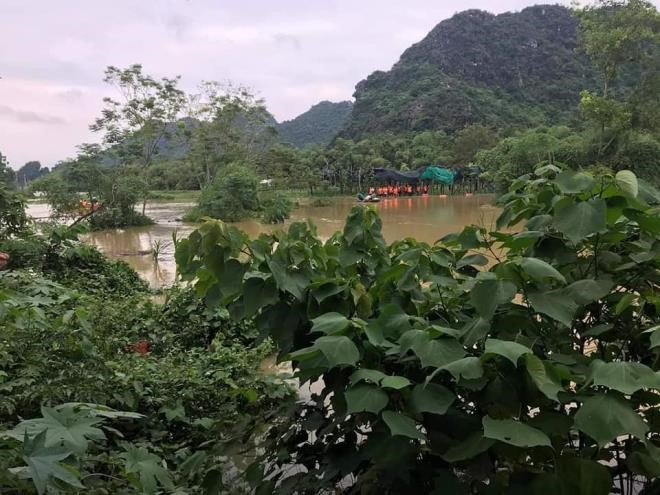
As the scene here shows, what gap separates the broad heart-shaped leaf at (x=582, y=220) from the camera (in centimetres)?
97

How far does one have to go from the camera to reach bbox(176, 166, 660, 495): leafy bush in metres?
0.89

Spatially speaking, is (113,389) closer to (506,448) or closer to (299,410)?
(299,410)

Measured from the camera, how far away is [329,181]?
34188 millimetres

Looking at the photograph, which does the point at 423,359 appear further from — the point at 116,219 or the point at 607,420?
the point at 116,219

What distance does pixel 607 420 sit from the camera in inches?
31.6

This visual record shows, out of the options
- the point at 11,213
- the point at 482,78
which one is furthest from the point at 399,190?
the point at 482,78

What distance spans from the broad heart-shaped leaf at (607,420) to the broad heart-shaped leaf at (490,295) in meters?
0.22

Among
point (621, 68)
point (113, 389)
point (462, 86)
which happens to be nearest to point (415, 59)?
point (462, 86)

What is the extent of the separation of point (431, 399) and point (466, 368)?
12 centimetres

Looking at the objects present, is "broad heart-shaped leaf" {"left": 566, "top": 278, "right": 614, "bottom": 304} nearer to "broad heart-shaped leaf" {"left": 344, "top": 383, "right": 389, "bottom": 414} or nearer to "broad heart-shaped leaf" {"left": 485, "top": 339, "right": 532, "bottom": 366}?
"broad heart-shaped leaf" {"left": 485, "top": 339, "right": 532, "bottom": 366}

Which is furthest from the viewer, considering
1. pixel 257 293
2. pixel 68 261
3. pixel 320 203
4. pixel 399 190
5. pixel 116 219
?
pixel 399 190

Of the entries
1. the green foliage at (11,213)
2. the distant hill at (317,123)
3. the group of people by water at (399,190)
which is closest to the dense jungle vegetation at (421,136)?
the group of people by water at (399,190)

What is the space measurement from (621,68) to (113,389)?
20.2 meters

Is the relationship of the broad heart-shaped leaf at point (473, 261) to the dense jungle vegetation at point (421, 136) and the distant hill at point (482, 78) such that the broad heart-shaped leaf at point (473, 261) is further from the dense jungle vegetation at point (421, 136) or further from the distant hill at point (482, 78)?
the distant hill at point (482, 78)
